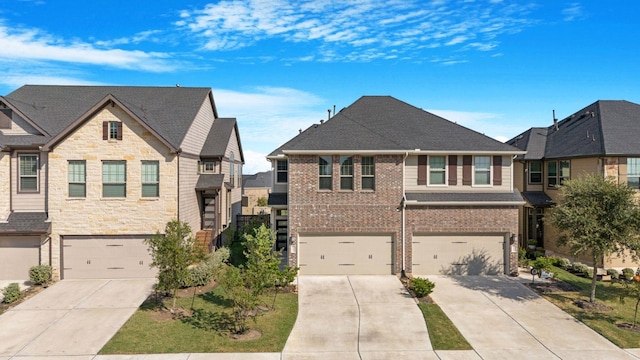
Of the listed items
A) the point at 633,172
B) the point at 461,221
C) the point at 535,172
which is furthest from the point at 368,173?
the point at 633,172

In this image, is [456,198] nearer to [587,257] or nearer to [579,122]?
[587,257]

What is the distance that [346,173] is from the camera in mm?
19844

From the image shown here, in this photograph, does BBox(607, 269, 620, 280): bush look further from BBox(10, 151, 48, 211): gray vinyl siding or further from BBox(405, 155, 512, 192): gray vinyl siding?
BBox(10, 151, 48, 211): gray vinyl siding

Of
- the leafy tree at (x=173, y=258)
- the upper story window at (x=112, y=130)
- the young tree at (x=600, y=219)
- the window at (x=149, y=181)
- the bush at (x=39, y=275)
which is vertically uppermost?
the upper story window at (x=112, y=130)

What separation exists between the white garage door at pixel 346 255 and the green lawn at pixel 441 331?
4537 mm

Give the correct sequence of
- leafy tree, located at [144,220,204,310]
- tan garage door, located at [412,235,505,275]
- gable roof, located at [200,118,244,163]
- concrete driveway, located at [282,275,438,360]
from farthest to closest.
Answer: gable roof, located at [200,118,244,163] < tan garage door, located at [412,235,505,275] < leafy tree, located at [144,220,204,310] < concrete driveway, located at [282,275,438,360]

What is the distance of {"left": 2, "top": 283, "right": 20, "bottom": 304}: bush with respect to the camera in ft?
52.6

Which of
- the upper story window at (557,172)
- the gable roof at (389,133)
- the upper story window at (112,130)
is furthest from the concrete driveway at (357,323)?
the upper story window at (557,172)

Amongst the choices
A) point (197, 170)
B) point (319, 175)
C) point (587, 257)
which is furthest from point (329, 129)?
point (587, 257)

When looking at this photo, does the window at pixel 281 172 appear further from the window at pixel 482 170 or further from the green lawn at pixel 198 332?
the window at pixel 482 170

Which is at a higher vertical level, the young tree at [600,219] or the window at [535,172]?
the window at [535,172]

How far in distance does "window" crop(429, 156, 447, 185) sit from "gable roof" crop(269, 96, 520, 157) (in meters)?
0.61

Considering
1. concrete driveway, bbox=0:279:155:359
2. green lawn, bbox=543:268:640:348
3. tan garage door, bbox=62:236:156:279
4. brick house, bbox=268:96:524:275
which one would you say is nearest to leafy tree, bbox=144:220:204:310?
concrete driveway, bbox=0:279:155:359

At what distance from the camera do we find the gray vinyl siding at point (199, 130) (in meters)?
22.1
